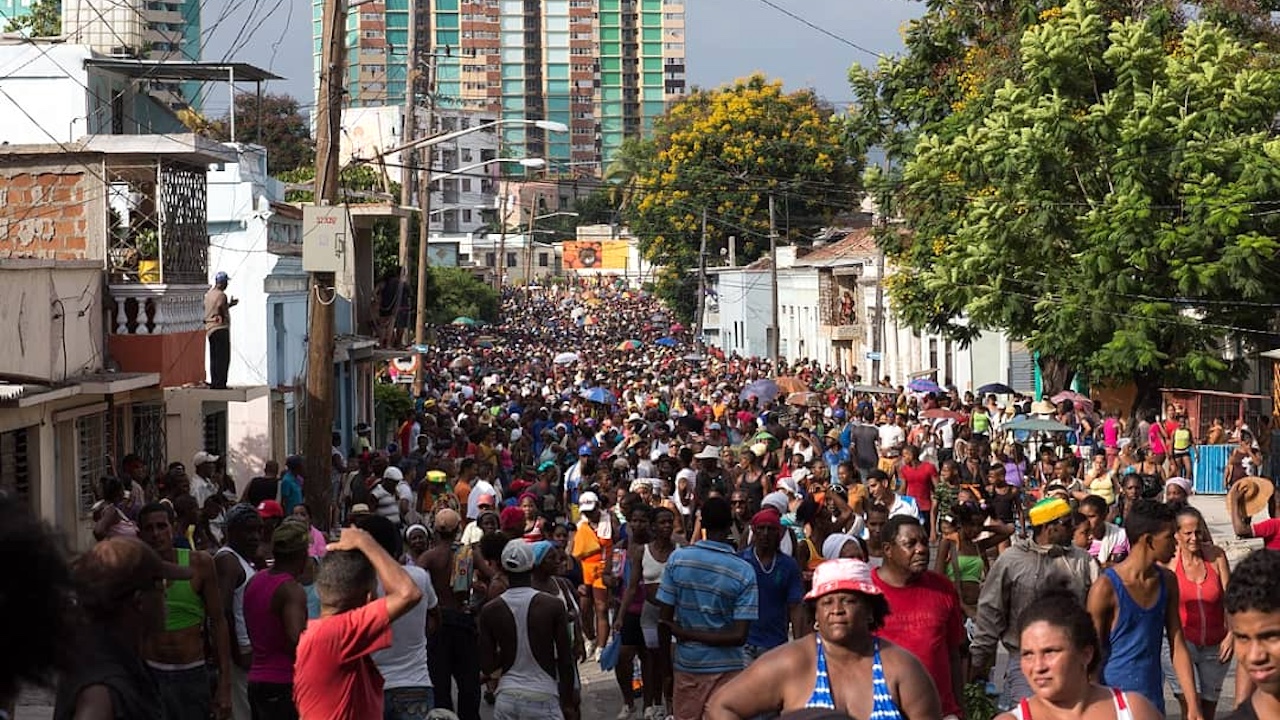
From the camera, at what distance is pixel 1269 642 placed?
524 cm

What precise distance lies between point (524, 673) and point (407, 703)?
859mm

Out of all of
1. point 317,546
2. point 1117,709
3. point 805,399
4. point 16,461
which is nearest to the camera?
point 1117,709

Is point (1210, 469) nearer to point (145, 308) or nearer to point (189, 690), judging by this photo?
point (145, 308)

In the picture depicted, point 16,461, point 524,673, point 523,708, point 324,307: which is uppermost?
point 324,307

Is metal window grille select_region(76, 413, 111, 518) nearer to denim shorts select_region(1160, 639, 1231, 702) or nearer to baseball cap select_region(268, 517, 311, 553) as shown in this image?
baseball cap select_region(268, 517, 311, 553)

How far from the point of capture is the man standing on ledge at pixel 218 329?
71.3 ft

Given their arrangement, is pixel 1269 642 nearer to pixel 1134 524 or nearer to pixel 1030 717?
pixel 1030 717

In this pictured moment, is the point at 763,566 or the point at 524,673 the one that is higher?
the point at 763,566

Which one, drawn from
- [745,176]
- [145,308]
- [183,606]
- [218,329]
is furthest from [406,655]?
[745,176]

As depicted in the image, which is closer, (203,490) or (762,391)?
(203,490)

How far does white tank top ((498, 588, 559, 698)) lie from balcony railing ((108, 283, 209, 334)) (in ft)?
37.7

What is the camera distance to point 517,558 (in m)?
9.66

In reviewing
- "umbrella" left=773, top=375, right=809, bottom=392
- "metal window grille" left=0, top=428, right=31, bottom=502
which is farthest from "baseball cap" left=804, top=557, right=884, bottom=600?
"umbrella" left=773, top=375, right=809, bottom=392

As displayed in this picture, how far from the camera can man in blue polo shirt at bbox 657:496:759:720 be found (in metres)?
9.27
